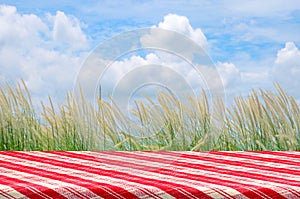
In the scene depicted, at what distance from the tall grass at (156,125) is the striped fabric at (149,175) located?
48cm

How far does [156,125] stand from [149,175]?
1.19 meters

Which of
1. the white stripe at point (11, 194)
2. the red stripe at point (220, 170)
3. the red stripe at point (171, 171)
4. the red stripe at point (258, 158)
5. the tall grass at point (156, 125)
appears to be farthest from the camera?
the tall grass at point (156, 125)

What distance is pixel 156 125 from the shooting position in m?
2.66

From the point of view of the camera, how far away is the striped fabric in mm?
1242

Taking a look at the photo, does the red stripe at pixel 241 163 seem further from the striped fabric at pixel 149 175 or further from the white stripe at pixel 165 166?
the white stripe at pixel 165 166

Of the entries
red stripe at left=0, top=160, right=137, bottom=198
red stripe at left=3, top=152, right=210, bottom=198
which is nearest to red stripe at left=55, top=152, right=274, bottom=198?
red stripe at left=3, top=152, right=210, bottom=198

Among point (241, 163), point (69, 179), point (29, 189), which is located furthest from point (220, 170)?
point (29, 189)

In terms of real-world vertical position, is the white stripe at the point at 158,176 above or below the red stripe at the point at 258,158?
below

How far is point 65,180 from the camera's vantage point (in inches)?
54.1

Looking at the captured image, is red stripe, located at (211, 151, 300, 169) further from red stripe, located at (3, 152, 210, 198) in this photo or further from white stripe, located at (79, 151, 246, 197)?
red stripe, located at (3, 152, 210, 198)

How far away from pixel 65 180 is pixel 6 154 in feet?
2.28

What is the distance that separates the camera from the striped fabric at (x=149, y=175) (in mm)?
1242

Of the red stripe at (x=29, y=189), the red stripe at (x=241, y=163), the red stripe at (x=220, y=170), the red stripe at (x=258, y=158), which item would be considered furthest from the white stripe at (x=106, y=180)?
the red stripe at (x=258, y=158)

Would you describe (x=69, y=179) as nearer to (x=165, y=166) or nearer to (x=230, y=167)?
(x=165, y=166)
